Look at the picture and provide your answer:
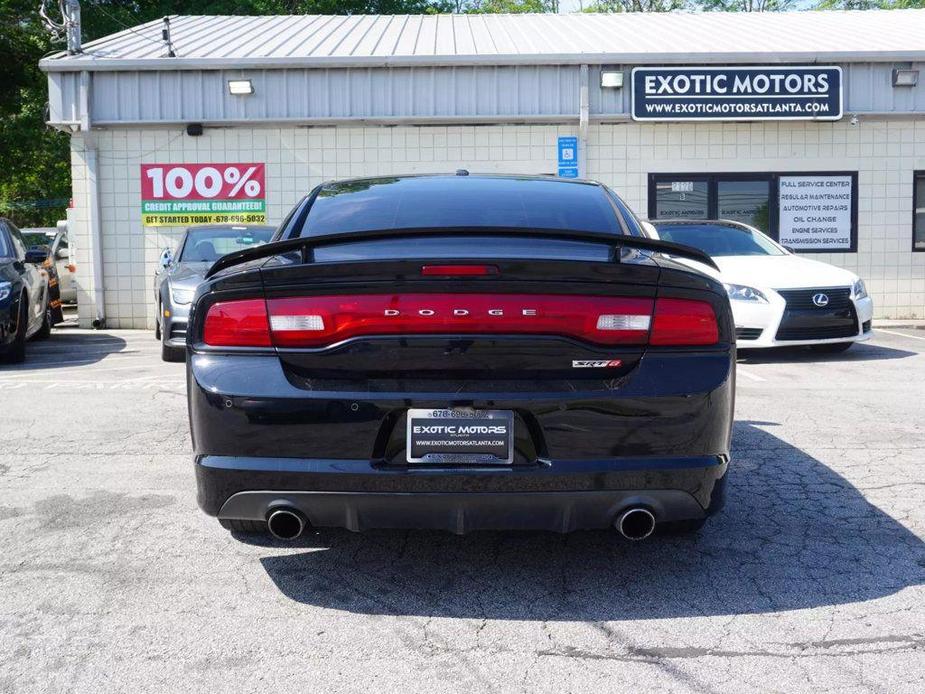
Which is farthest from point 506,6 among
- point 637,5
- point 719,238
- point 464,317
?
point 464,317

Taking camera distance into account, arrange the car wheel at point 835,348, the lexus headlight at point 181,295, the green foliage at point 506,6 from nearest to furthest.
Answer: the lexus headlight at point 181,295 < the car wheel at point 835,348 < the green foliage at point 506,6

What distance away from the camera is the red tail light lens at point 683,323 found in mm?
3184

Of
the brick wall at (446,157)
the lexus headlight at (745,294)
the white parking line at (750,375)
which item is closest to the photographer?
the white parking line at (750,375)

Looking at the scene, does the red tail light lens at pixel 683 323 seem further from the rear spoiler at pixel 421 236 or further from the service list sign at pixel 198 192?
the service list sign at pixel 198 192

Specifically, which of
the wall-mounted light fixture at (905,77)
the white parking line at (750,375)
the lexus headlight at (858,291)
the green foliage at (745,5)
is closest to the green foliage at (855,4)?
the green foliage at (745,5)

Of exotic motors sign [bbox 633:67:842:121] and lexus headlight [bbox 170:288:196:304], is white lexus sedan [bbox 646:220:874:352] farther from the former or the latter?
exotic motors sign [bbox 633:67:842:121]

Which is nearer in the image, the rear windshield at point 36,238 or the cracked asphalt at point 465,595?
the cracked asphalt at point 465,595

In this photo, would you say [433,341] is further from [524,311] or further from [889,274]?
[889,274]

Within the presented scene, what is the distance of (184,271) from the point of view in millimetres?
9758

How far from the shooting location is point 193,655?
2920mm

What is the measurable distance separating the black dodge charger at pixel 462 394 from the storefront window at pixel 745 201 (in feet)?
40.0

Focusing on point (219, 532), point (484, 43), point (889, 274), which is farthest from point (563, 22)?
point (219, 532)

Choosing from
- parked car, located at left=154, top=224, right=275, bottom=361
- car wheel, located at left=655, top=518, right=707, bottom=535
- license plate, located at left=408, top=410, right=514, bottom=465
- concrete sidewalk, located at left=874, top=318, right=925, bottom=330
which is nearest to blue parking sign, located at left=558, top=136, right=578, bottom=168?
concrete sidewalk, located at left=874, top=318, right=925, bottom=330

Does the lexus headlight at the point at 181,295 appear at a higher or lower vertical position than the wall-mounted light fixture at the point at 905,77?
lower
